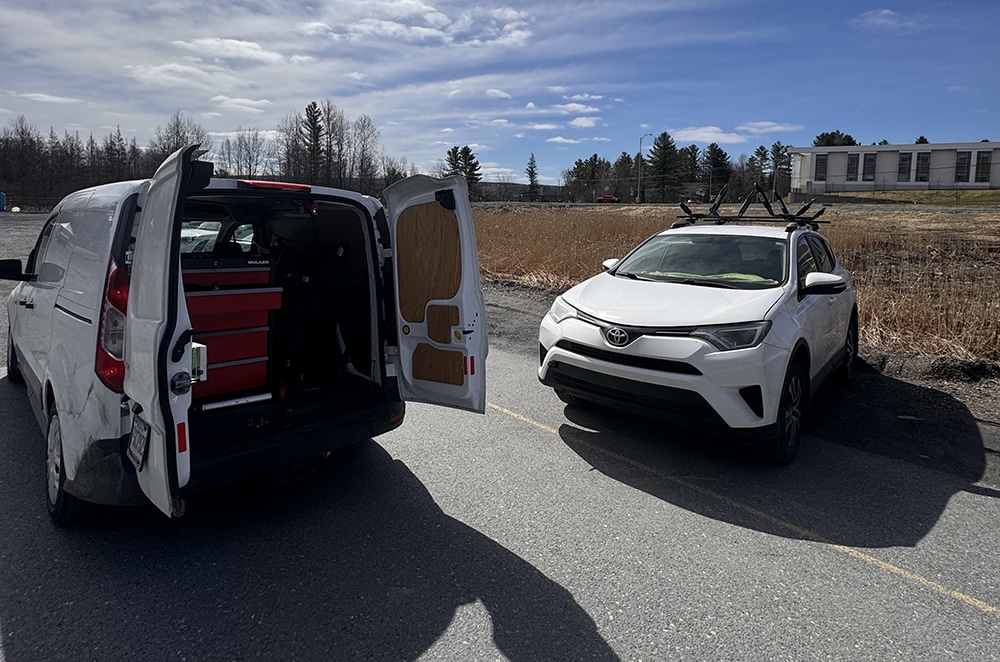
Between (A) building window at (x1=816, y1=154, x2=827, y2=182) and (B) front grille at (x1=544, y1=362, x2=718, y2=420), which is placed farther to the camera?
(A) building window at (x1=816, y1=154, x2=827, y2=182)

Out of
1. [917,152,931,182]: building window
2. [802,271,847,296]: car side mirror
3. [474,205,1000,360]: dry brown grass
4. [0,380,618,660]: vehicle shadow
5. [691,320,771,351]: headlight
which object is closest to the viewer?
[0,380,618,660]: vehicle shadow

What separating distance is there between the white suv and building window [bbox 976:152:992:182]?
8582 centimetres

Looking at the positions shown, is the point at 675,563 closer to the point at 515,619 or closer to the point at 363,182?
the point at 515,619

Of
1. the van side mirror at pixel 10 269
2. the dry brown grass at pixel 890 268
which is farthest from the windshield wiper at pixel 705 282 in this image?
the van side mirror at pixel 10 269

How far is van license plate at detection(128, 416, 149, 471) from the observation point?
282 centimetres

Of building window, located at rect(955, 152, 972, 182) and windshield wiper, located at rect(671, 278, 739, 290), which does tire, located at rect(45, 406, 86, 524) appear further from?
building window, located at rect(955, 152, 972, 182)

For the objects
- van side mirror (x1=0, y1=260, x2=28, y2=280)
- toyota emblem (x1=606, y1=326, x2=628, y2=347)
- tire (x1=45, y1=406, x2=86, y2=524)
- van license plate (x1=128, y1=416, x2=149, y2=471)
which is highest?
van side mirror (x1=0, y1=260, x2=28, y2=280)

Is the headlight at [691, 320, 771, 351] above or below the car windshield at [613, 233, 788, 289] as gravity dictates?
below

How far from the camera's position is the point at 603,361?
4730 millimetres

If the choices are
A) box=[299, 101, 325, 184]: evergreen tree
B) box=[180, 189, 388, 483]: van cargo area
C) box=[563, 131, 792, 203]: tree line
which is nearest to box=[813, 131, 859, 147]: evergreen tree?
box=[563, 131, 792, 203]: tree line

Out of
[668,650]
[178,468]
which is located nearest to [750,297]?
[668,650]

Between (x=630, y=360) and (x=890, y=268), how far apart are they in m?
9.76

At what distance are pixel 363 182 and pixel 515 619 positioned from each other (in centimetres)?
7003

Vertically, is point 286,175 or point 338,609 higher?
point 286,175
